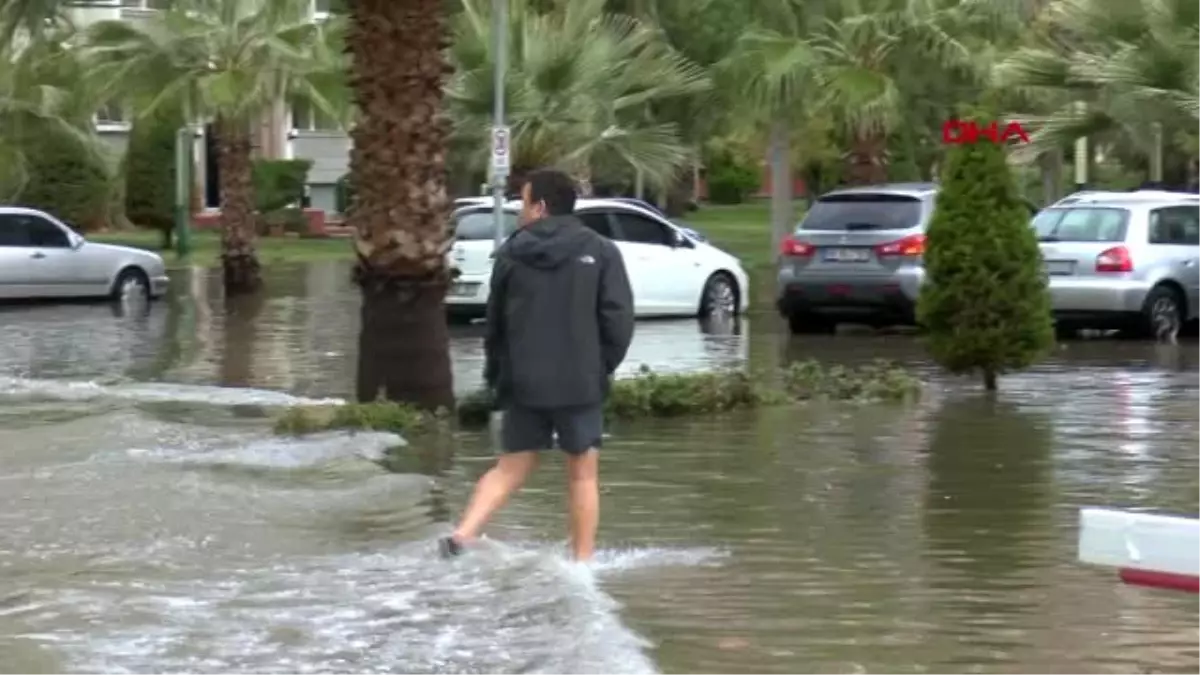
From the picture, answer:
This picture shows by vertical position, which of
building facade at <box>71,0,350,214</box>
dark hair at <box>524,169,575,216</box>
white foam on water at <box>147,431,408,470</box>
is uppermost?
building facade at <box>71,0,350,214</box>

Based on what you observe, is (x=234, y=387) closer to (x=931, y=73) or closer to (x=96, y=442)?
(x=96, y=442)

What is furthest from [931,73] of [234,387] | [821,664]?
[821,664]

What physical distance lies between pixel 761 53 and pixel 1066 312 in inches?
458

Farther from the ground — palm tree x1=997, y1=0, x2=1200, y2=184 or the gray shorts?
palm tree x1=997, y1=0, x2=1200, y2=184

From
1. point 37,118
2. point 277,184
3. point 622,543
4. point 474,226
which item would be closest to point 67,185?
point 37,118

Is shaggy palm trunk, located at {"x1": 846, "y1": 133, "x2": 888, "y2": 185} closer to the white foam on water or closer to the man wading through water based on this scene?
the white foam on water

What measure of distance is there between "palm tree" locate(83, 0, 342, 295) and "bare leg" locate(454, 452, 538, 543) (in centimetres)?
2349

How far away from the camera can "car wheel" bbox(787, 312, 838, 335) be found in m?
24.9

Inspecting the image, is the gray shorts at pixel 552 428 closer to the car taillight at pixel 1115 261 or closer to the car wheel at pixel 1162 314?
the car taillight at pixel 1115 261

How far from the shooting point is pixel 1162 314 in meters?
23.2

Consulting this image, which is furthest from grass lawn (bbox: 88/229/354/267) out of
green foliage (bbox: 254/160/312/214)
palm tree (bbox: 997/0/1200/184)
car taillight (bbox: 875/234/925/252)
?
car taillight (bbox: 875/234/925/252)

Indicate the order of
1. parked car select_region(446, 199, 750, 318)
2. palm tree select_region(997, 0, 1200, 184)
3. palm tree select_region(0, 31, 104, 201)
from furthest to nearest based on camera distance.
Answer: palm tree select_region(0, 31, 104, 201), palm tree select_region(997, 0, 1200, 184), parked car select_region(446, 199, 750, 318)

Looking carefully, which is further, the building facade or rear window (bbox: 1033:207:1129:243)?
the building facade

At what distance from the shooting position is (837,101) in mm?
33625
